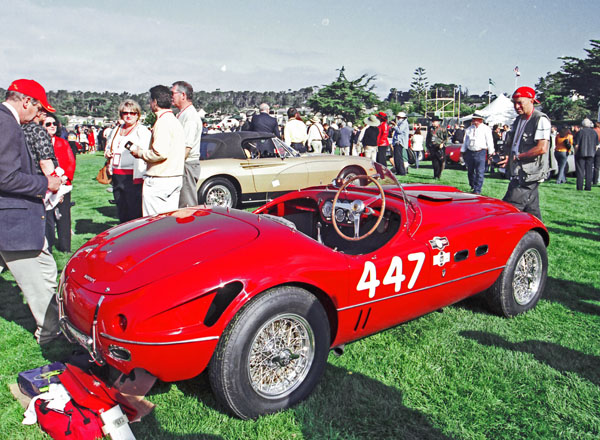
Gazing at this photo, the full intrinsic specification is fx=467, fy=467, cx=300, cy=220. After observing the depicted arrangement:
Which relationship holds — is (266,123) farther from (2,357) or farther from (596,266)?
(2,357)

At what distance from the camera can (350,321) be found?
295cm

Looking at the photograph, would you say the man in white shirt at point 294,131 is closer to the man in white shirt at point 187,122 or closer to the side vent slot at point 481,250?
the man in white shirt at point 187,122

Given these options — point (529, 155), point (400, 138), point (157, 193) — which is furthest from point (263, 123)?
point (529, 155)

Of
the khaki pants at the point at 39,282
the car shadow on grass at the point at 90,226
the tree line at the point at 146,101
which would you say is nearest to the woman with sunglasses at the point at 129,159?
the car shadow on grass at the point at 90,226

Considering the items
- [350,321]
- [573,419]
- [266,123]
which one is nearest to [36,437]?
[350,321]

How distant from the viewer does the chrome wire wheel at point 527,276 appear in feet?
13.3

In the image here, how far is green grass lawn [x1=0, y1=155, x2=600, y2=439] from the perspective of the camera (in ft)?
8.30

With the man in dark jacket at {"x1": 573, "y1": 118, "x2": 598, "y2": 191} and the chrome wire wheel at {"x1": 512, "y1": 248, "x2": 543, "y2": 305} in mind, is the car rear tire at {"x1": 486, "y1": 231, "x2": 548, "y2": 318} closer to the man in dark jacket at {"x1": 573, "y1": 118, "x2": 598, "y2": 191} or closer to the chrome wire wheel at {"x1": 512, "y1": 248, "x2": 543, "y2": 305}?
the chrome wire wheel at {"x1": 512, "y1": 248, "x2": 543, "y2": 305}

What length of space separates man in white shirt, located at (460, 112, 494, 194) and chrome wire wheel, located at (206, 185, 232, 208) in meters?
4.94

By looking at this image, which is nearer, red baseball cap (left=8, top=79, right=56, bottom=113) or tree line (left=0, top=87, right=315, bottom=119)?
red baseball cap (left=8, top=79, right=56, bottom=113)

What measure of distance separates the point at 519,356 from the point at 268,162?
21.2 ft

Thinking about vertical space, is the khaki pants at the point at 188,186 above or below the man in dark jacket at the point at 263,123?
below

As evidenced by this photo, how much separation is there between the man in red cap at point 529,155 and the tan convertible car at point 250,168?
3.72 metres

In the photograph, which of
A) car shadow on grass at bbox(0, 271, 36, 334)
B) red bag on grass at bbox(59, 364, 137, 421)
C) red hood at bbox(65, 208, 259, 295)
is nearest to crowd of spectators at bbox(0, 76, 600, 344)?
car shadow on grass at bbox(0, 271, 36, 334)
